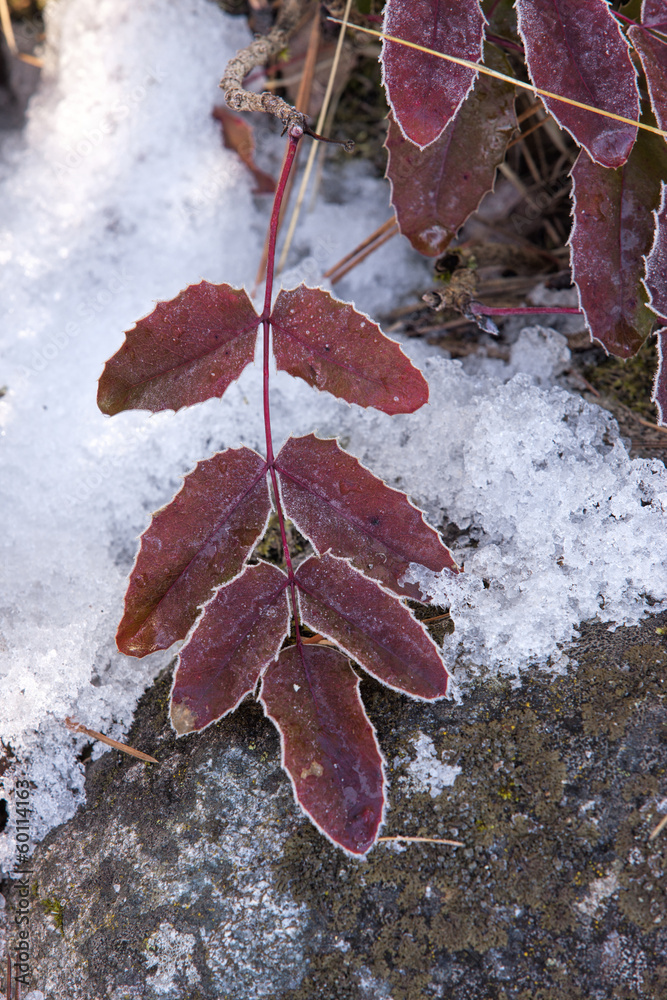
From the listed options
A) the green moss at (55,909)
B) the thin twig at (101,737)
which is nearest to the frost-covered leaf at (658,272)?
the thin twig at (101,737)

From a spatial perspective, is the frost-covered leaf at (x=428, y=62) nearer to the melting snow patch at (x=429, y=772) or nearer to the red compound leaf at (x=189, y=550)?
the red compound leaf at (x=189, y=550)

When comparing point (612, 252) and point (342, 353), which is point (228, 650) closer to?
point (342, 353)

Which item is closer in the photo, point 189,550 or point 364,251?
point 189,550

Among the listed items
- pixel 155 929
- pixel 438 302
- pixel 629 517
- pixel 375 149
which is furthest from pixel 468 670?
pixel 375 149

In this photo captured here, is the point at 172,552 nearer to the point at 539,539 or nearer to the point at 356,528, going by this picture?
the point at 356,528

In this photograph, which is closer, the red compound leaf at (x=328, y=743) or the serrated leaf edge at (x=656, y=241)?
the red compound leaf at (x=328, y=743)

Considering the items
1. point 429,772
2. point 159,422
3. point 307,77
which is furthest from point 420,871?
point 307,77
